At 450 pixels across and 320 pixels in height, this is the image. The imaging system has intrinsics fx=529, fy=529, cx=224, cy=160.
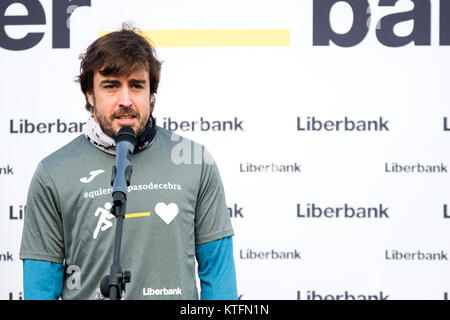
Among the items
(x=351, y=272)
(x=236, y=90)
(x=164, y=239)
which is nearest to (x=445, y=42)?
(x=236, y=90)

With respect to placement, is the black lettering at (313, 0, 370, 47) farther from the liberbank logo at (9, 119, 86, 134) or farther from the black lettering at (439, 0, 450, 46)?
the liberbank logo at (9, 119, 86, 134)

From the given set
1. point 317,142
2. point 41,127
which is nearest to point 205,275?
point 317,142

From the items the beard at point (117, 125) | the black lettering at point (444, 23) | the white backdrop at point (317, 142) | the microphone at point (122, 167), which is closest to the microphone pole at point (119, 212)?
the microphone at point (122, 167)

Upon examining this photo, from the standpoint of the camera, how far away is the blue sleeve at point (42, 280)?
5.32ft

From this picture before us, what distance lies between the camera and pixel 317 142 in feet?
10.5

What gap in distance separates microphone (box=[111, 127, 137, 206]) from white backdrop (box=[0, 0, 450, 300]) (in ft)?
6.05

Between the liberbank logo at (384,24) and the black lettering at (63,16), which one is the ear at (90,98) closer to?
the black lettering at (63,16)

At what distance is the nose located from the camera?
1.67 meters

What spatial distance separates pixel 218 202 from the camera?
5.85 feet

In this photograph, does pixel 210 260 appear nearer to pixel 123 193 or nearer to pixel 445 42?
pixel 123 193

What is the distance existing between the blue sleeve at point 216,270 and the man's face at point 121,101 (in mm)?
448

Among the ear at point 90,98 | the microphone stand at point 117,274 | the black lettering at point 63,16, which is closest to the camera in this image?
the microphone stand at point 117,274

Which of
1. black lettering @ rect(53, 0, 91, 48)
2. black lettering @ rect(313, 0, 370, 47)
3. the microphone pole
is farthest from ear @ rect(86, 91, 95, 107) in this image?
Answer: black lettering @ rect(313, 0, 370, 47)

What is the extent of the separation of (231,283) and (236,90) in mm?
1718
